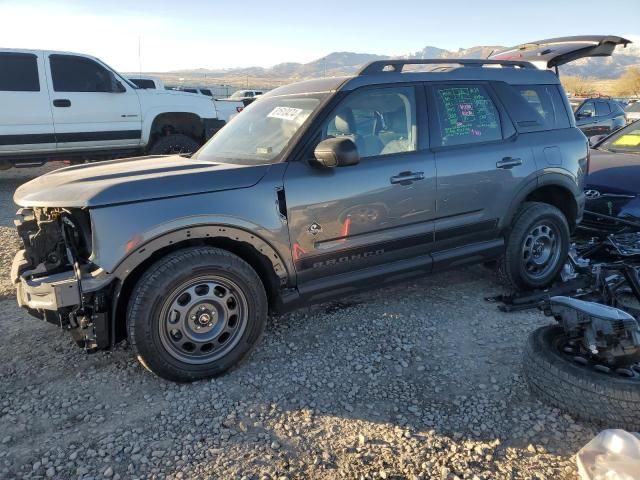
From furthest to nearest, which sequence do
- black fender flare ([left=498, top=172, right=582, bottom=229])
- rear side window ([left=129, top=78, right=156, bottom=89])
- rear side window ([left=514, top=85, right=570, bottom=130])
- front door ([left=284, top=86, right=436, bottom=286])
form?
rear side window ([left=129, top=78, right=156, bottom=89]) → rear side window ([left=514, top=85, right=570, bottom=130]) → black fender flare ([left=498, top=172, right=582, bottom=229]) → front door ([left=284, top=86, right=436, bottom=286])

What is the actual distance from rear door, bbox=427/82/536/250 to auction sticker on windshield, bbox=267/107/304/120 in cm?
103

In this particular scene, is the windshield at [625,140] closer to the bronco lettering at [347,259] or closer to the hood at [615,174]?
the hood at [615,174]

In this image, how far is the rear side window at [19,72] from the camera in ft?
25.1

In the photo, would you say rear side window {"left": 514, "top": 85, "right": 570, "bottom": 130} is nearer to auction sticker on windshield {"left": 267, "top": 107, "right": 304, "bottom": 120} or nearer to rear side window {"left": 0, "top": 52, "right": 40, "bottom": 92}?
auction sticker on windshield {"left": 267, "top": 107, "right": 304, "bottom": 120}

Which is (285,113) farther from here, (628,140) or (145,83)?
(145,83)

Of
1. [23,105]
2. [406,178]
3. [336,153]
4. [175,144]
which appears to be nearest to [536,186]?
[406,178]

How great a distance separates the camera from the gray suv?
2.95 m

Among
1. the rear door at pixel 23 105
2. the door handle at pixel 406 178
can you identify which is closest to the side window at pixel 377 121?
the door handle at pixel 406 178

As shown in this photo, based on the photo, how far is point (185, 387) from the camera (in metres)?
3.12

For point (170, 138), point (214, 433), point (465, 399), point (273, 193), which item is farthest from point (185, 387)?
point (170, 138)

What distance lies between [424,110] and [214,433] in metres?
2.69

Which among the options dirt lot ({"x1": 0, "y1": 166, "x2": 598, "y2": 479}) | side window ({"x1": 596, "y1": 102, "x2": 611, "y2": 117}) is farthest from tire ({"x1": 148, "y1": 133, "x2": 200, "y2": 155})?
side window ({"x1": 596, "y1": 102, "x2": 611, "y2": 117})

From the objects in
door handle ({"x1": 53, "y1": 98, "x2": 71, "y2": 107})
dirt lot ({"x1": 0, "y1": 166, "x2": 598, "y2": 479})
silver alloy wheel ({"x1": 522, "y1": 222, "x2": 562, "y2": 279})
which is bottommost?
dirt lot ({"x1": 0, "y1": 166, "x2": 598, "y2": 479})

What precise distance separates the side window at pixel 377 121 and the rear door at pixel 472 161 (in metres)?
0.21
